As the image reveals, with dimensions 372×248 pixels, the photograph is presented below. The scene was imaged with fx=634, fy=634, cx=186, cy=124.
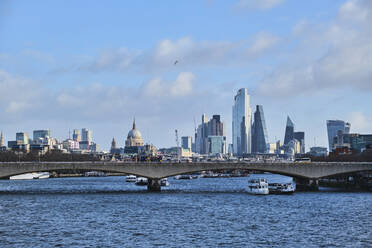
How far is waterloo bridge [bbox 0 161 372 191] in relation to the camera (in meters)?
114

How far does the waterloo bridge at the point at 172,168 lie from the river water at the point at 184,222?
15.5 metres

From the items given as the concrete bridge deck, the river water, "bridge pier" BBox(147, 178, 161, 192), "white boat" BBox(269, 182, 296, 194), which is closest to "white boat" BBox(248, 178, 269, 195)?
"white boat" BBox(269, 182, 296, 194)

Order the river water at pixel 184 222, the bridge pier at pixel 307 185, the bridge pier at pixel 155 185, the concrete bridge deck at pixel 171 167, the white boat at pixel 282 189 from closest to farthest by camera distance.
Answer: the river water at pixel 184 222, the concrete bridge deck at pixel 171 167, the white boat at pixel 282 189, the bridge pier at pixel 155 185, the bridge pier at pixel 307 185

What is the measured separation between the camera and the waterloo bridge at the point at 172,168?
11406 cm

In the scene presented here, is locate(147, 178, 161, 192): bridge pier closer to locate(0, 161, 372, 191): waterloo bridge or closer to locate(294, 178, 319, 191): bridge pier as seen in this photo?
locate(0, 161, 372, 191): waterloo bridge

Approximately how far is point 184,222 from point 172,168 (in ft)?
182

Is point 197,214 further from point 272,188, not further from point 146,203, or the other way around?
point 272,188

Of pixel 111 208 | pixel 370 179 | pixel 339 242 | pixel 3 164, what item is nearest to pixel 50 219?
pixel 111 208

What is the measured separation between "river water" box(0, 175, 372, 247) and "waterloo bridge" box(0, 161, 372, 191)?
1548 cm

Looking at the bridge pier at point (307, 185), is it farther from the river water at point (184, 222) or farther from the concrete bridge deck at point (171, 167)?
the river water at point (184, 222)

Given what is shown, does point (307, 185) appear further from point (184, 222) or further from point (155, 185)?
point (184, 222)

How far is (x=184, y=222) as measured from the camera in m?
67.1

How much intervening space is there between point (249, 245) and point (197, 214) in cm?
2358

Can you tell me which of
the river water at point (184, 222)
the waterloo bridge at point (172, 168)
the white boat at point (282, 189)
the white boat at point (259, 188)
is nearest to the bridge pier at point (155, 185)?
the waterloo bridge at point (172, 168)
